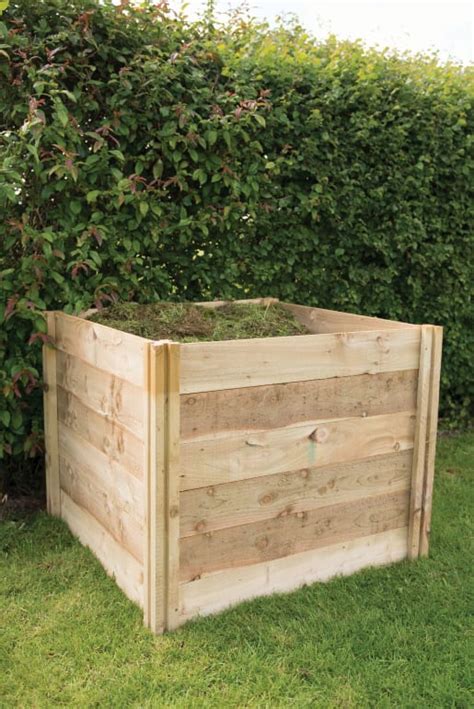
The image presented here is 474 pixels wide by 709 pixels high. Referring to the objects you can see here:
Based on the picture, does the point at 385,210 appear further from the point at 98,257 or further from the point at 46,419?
the point at 46,419

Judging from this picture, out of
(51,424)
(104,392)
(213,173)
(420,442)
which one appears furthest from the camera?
(213,173)

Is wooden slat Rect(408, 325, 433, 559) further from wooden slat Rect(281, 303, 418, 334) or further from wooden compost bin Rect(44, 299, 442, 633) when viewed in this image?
wooden slat Rect(281, 303, 418, 334)

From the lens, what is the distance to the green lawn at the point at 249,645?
2.19 meters

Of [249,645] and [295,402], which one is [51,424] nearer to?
[295,402]

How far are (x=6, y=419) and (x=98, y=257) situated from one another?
878 mm

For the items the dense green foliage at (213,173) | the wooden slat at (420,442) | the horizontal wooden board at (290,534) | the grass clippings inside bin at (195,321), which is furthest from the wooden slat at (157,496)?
the wooden slat at (420,442)

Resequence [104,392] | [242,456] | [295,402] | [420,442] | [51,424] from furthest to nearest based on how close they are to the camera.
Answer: [51,424] → [420,442] → [104,392] → [295,402] → [242,456]

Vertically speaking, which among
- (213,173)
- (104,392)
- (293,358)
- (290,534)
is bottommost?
(290,534)

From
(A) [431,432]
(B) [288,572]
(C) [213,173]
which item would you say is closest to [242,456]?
(B) [288,572]

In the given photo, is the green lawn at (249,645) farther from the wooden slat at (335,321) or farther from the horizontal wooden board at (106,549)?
the wooden slat at (335,321)

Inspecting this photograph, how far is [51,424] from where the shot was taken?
3408mm

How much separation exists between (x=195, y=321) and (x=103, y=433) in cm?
69

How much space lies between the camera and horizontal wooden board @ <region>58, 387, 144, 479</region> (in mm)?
2539

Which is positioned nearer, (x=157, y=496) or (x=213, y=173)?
(x=157, y=496)
